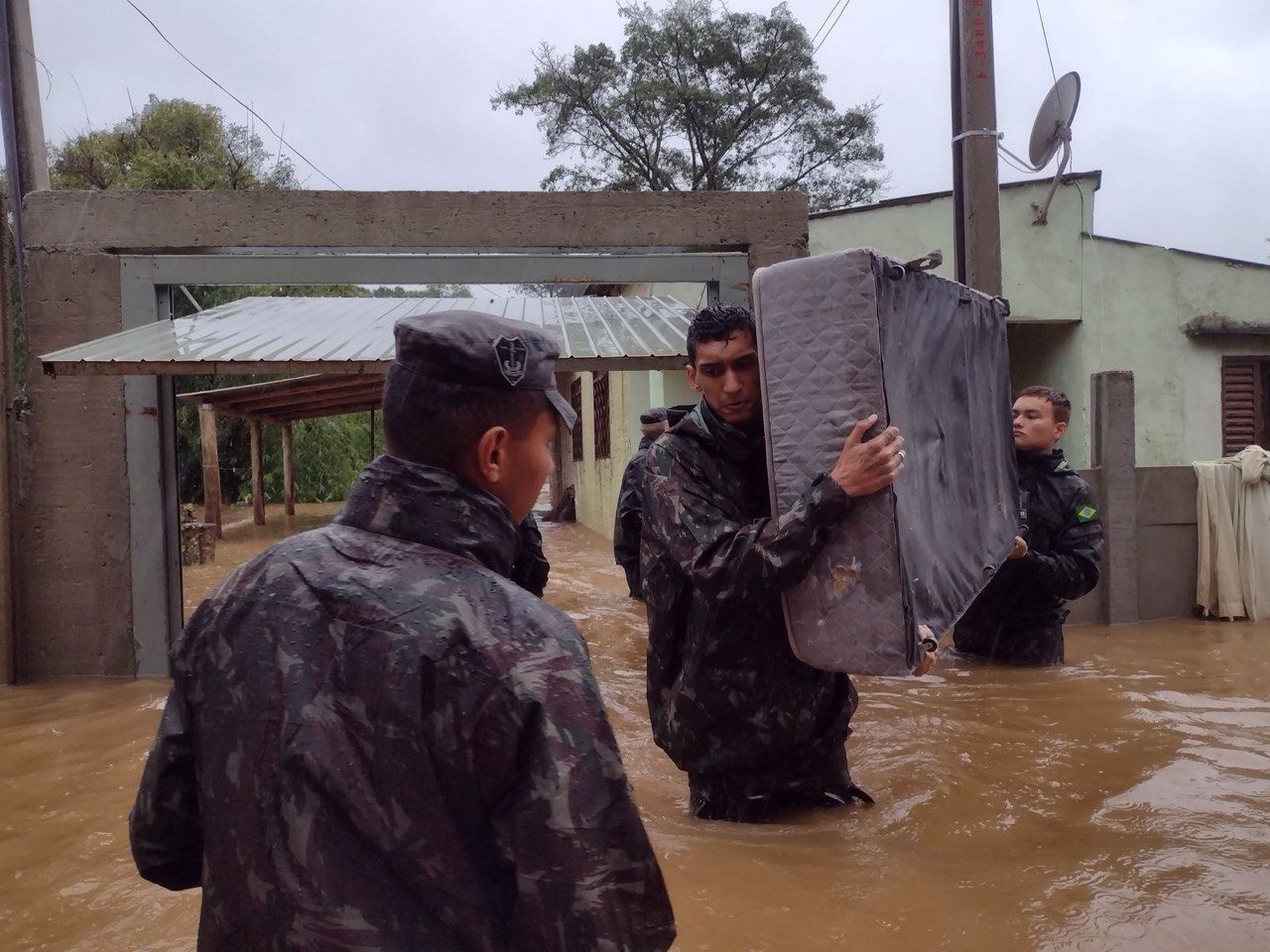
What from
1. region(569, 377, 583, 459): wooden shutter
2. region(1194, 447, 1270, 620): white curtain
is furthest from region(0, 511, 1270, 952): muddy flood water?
region(569, 377, 583, 459): wooden shutter

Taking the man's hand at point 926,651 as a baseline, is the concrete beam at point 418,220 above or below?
above

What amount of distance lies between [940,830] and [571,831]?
2.68 metres

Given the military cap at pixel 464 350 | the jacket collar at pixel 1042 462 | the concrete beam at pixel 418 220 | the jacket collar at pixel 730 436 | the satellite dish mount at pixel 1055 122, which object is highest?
the satellite dish mount at pixel 1055 122

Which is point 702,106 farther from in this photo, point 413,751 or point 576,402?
point 413,751

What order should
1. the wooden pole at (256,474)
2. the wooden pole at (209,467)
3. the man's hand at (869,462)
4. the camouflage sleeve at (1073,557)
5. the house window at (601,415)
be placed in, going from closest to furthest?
the man's hand at (869,462) → the camouflage sleeve at (1073,557) → the wooden pole at (209,467) → the house window at (601,415) → the wooden pole at (256,474)

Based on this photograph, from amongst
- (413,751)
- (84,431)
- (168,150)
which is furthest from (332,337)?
(168,150)

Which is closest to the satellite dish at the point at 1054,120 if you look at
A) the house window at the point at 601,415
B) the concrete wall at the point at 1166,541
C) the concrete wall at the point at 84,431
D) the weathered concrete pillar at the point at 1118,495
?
the weathered concrete pillar at the point at 1118,495

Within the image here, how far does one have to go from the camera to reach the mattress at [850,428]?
2.28m

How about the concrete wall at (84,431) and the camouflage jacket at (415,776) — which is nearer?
the camouflage jacket at (415,776)

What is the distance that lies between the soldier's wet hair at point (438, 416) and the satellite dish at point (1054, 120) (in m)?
7.02

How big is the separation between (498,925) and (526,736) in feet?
0.71

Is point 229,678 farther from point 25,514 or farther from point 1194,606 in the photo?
point 1194,606

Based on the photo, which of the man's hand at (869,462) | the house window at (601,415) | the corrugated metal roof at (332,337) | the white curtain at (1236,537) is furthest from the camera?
the house window at (601,415)

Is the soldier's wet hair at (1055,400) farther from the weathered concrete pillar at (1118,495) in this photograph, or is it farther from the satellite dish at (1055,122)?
the weathered concrete pillar at (1118,495)
